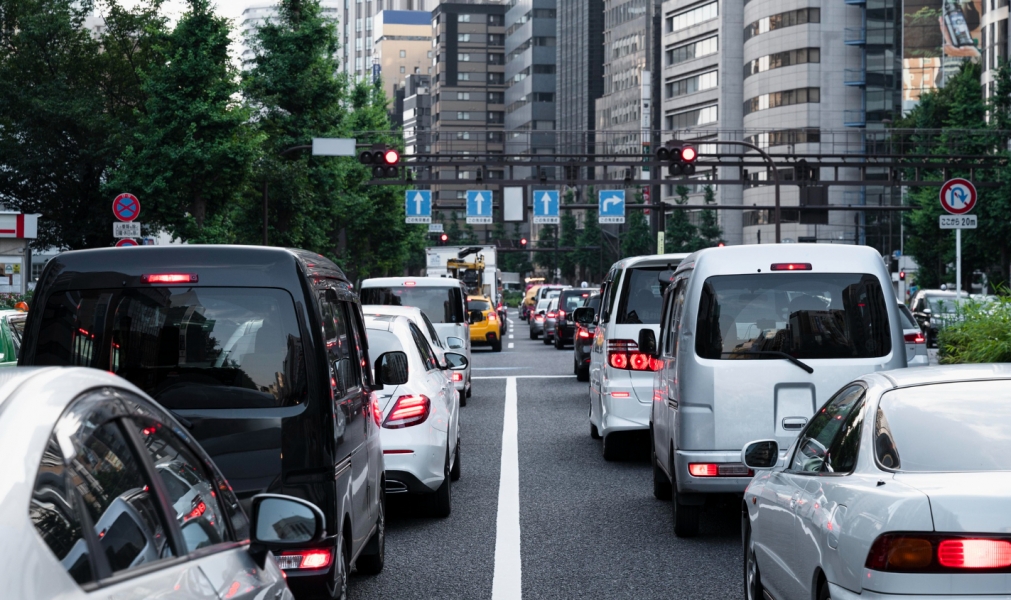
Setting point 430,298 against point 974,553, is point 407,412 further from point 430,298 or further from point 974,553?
point 430,298

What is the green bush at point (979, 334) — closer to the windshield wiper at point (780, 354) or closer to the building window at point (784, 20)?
the windshield wiper at point (780, 354)

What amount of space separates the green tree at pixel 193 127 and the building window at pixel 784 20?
2812 inches

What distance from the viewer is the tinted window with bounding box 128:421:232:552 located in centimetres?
305

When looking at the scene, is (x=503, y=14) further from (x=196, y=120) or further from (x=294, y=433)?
(x=294, y=433)

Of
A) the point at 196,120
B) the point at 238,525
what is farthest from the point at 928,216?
the point at 238,525

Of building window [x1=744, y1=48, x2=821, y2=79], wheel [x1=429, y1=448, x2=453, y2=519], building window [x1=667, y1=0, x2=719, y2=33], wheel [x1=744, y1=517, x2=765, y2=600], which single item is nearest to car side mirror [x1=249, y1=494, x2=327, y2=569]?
wheel [x1=744, y1=517, x2=765, y2=600]

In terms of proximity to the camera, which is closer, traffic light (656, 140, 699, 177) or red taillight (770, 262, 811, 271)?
red taillight (770, 262, 811, 271)

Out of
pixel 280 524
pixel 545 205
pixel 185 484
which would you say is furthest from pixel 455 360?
pixel 545 205

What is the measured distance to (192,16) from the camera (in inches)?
1391

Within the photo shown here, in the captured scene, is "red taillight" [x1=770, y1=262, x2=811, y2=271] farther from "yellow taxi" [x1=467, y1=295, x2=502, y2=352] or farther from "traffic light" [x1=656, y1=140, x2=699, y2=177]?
"yellow taxi" [x1=467, y1=295, x2=502, y2=352]

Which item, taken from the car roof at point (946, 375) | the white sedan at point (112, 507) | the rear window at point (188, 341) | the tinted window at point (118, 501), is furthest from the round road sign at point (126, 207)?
the tinted window at point (118, 501)

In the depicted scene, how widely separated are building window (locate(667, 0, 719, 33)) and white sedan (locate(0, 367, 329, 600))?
11095 centimetres

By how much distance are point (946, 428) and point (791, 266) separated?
162 inches

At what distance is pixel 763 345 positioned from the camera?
873 cm
